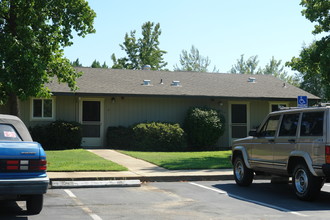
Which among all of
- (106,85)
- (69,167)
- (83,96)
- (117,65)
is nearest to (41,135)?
(83,96)

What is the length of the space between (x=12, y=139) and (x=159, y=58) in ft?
187

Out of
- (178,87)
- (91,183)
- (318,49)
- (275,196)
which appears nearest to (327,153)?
(275,196)

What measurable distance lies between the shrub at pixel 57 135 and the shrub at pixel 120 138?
1.91 metres

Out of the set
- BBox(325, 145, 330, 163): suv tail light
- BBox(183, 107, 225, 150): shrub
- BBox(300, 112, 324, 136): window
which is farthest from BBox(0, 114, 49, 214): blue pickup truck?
BBox(183, 107, 225, 150): shrub

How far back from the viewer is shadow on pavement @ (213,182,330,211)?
8.79 metres

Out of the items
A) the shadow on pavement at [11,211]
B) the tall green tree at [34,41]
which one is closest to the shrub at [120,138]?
the tall green tree at [34,41]

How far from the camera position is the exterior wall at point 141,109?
23547mm

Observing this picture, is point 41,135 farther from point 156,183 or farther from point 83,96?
point 156,183

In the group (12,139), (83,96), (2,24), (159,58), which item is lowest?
(12,139)

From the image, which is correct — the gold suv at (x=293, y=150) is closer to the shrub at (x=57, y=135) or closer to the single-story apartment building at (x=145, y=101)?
the shrub at (x=57, y=135)

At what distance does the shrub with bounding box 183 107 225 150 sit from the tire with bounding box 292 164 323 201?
14.1 m

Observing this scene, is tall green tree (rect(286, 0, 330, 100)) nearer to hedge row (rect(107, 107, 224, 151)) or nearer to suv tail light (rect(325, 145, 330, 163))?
hedge row (rect(107, 107, 224, 151))

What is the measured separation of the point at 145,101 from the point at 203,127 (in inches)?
140

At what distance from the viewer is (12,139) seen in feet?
25.0
